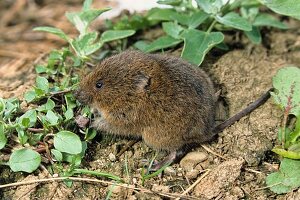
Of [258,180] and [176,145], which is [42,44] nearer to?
[176,145]

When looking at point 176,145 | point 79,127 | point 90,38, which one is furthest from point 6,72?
point 176,145

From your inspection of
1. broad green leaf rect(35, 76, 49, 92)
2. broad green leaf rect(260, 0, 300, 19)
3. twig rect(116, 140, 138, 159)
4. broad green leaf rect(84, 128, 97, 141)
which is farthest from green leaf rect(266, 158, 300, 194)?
broad green leaf rect(35, 76, 49, 92)

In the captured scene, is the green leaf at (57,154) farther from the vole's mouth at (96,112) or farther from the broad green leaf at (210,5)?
the broad green leaf at (210,5)

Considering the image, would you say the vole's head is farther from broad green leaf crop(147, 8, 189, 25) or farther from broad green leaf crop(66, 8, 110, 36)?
broad green leaf crop(147, 8, 189, 25)

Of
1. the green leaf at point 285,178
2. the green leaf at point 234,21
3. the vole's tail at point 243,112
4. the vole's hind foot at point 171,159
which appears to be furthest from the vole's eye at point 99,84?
the green leaf at point 285,178

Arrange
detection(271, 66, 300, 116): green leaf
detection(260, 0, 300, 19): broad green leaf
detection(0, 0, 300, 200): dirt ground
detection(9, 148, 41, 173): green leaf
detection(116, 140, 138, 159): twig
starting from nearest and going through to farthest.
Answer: detection(9, 148, 41, 173): green leaf → detection(0, 0, 300, 200): dirt ground → detection(116, 140, 138, 159): twig → detection(271, 66, 300, 116): green leaf → detection(260, 0, 300, 19): broad green leaf

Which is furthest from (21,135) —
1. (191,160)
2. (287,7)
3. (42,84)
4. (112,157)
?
(287,7)
